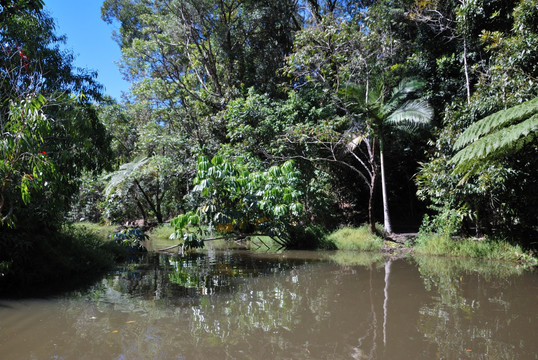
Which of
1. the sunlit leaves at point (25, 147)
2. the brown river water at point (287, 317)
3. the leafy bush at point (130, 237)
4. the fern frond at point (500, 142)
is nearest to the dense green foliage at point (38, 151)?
the sunlit leaves at point (25, 147)

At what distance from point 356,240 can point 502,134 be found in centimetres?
609

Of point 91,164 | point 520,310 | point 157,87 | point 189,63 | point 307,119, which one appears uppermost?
point 189,63

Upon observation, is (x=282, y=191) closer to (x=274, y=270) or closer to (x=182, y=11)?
(x=274, y=270)

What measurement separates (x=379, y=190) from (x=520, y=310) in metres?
11.0

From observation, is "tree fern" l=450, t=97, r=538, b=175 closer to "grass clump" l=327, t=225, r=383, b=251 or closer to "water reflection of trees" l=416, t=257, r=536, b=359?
"water reflection of trees" l=416, t=257, r=536, b=359

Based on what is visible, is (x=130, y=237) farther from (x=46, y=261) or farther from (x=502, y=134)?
(x=502, y=134)

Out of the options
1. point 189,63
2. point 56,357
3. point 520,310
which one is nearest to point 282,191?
point 520,310

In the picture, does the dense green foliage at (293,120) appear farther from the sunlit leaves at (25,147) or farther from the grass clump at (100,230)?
the grass clump at (100,230)

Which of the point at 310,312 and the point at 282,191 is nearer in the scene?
the point at 310,312

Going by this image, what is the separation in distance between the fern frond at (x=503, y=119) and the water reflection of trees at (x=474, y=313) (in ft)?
8.38

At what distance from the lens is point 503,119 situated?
6.21 m

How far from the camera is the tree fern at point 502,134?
18.7 feet

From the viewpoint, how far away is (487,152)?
19.5 feet

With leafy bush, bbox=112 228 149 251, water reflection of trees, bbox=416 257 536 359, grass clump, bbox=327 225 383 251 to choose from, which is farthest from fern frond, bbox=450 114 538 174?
leafy bush, bbox=112 228 149 251
